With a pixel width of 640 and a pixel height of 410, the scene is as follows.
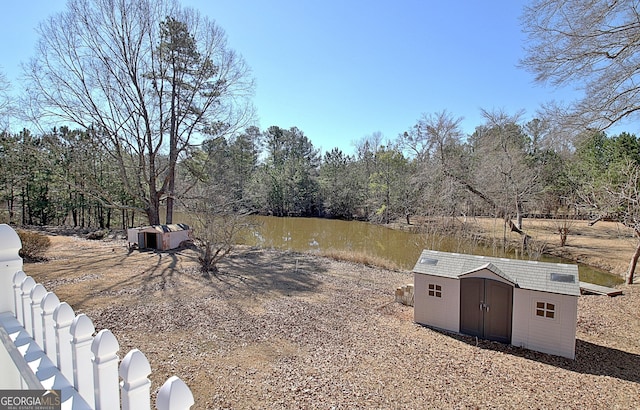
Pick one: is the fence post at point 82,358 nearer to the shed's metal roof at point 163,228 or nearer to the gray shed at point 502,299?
the gray shed at point 502,299

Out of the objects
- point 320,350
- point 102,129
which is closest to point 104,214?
point 102,129

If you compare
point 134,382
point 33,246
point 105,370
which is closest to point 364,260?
point 33,246

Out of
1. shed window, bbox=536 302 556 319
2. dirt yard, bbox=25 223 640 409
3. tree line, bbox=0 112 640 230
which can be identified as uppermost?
tree line, bbox=0 112 640 230

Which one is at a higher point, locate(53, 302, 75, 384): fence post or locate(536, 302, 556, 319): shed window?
locate(53, 302, 75, 384): fence post

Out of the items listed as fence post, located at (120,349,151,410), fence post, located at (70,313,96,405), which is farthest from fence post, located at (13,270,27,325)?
fence post, located at (120,349,151,410)

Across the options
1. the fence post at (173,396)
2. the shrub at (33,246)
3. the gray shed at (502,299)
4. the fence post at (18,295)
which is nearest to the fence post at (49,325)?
the fence post at (18,295)

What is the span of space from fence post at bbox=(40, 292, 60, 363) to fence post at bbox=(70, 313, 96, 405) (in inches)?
9.2

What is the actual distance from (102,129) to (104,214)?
12557 mm

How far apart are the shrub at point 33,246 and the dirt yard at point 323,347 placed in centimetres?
55

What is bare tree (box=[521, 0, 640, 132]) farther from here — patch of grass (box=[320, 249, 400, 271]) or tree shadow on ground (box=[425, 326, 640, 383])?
patch of grass (box=[320, 249, 400, 271])

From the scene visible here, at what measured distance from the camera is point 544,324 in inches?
214

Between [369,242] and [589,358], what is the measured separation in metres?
13.3

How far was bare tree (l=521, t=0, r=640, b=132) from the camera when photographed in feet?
17.0

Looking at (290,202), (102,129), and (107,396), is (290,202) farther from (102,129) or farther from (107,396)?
(107,396)
